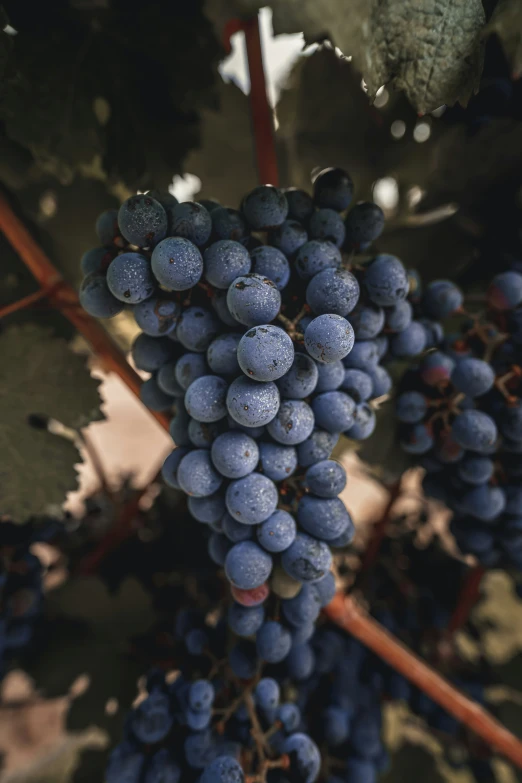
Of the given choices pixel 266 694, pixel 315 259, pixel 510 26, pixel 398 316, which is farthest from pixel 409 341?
pixel 266 694

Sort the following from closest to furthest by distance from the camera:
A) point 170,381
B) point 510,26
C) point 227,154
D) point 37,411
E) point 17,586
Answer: point 510,26 → point 170,381 → point 37,411 → point 17,586 → point 227,154

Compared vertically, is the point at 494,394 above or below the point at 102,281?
above

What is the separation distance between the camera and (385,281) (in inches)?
16.2

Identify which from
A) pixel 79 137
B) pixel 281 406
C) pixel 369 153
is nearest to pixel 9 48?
pixel 79 137

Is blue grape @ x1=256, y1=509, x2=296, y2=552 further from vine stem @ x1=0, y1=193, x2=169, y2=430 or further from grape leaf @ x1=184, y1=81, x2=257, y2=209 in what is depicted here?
grape leaf @ x1=184, y1=81, x2=257, y2=209

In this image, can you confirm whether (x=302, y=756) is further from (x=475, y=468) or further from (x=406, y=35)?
(x=406, y=35)

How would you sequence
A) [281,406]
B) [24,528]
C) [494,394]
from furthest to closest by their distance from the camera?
1. [24,528]
2. [494,394]
3. [281,406]

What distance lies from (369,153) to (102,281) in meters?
0.48

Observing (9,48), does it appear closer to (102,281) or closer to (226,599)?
(102,281)

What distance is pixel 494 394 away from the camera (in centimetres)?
50

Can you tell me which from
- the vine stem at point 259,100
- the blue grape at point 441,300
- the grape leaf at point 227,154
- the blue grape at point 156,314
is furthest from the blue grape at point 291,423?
the grape leaf at point 227,154

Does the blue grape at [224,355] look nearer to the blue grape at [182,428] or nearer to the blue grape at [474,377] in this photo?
the blue grape at [182,428]

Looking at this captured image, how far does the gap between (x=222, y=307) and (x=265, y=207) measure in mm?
85

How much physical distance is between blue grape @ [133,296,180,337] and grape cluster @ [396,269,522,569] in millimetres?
256
